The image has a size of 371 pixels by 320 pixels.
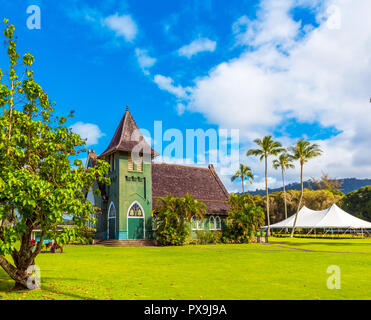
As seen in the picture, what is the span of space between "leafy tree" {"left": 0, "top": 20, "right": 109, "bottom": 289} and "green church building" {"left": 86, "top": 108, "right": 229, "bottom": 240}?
25167 millimetres

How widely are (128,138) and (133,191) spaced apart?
566cm

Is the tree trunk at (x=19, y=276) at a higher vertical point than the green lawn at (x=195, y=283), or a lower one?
higher

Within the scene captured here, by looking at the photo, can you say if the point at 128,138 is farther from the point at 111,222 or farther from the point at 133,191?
the point at 111,222

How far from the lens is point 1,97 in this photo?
9766mm

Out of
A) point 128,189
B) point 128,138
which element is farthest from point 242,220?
point 128,138

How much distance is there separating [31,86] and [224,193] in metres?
36.6

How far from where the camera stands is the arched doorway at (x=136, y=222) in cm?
3603

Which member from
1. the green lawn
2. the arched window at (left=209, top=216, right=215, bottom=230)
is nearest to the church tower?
the arched window at (left=209, top=216, right=215, bottom=230)

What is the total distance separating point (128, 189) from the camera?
36.6 metres

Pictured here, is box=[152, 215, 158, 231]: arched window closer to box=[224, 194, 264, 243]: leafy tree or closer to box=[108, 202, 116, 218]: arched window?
box=[108, 202, 116, 218]: arched window

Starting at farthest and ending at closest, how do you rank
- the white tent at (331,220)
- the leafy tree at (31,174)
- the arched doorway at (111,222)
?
the white tent at (331,220) < the arched doorway at (111,222) < the leafy tree at (31,174)

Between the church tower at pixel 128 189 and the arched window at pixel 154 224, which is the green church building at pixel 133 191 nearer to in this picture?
the church tower at pixel 128 189

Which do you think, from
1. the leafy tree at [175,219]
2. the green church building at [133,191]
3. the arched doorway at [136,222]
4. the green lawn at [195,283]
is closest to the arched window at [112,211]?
the green church building at [133,191]
